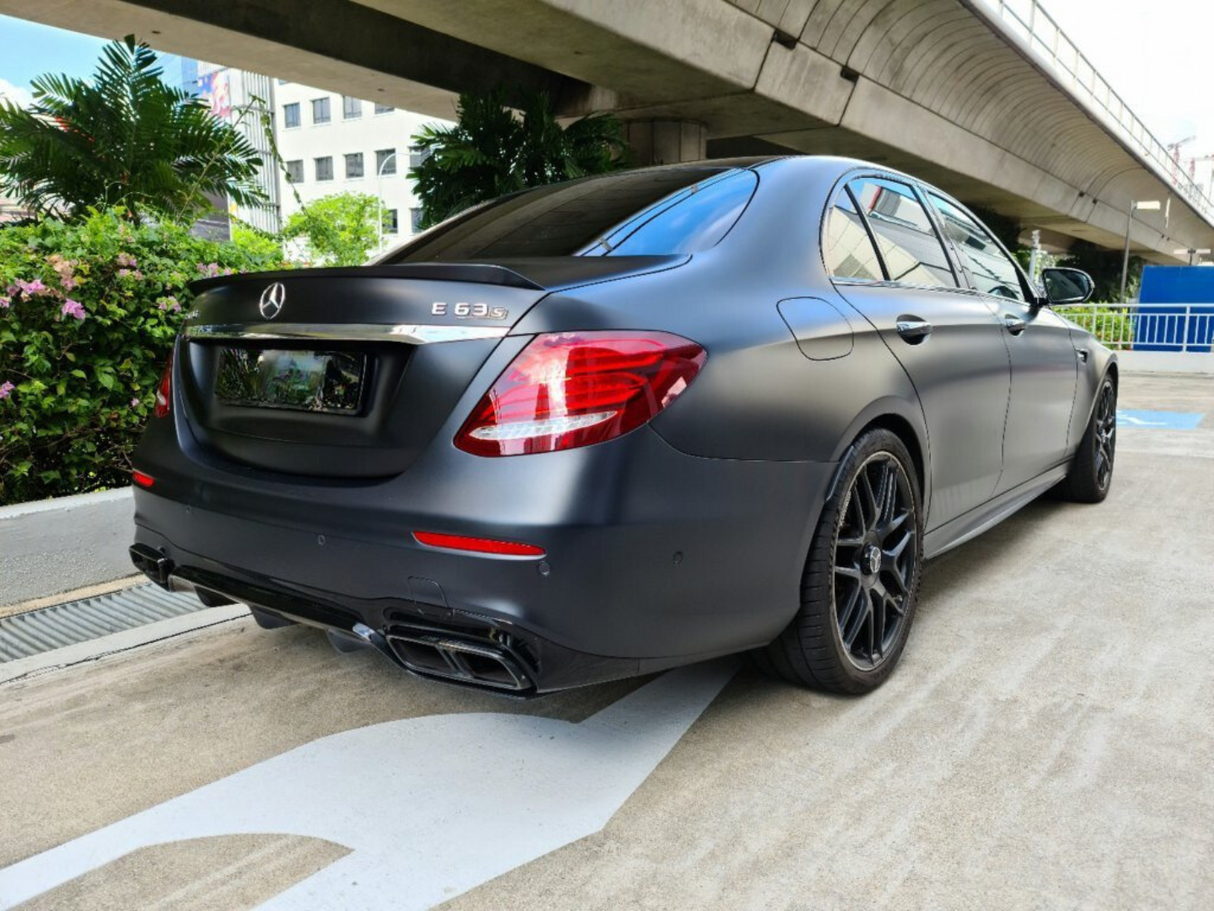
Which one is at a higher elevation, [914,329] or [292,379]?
[914,329]

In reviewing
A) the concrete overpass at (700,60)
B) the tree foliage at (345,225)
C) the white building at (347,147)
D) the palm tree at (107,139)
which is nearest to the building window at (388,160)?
the white building at (347,147)

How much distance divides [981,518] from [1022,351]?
2.29 ft

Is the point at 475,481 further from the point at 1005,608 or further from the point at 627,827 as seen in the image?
the point at 1005,608

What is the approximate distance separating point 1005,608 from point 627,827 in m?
2.04

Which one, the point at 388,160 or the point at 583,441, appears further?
the point at 388,160

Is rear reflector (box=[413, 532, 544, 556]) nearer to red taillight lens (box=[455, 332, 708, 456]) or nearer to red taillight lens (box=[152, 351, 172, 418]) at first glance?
red taillight lens (box=[455, 332, 708, 456])

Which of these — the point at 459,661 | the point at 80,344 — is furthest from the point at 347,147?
the point at 459,661

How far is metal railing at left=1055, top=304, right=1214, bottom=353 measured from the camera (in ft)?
58.5

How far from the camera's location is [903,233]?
3.25 meters

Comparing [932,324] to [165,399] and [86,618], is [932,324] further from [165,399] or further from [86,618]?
[86,618]

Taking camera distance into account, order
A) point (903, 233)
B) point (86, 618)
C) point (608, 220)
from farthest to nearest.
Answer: point (86, 618)
point (903, 233)
point (608, 220)

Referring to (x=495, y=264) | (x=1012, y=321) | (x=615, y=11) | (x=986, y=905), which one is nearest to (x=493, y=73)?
(x=615, y=11)

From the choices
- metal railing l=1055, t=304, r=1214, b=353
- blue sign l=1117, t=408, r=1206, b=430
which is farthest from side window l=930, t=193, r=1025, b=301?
metal railing l=1055, t=304, r=1214, b=353

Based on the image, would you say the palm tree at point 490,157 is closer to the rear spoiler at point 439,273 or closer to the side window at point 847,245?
the side window at point 847,245
